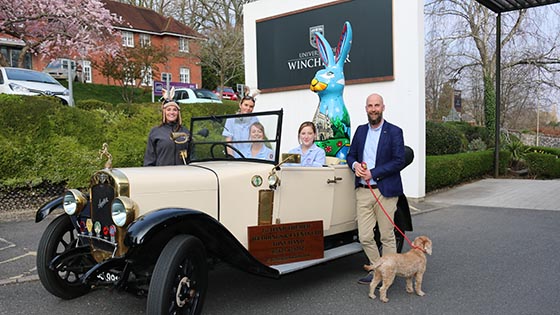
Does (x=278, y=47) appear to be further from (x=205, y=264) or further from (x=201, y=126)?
(x=205, y=264)

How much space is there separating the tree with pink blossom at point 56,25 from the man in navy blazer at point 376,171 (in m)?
11.4

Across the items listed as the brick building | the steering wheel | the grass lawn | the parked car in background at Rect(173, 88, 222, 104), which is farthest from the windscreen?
the brick building

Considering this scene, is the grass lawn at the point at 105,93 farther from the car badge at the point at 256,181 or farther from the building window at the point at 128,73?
the car badge at the point at 256,181

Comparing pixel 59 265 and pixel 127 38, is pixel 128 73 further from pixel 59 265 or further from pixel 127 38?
pixel 59 265

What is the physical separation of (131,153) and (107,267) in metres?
5.95

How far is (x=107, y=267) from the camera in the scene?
3.05 metres

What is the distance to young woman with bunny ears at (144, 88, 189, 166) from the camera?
4.88m

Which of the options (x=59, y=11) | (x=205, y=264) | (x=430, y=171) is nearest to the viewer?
(x=205, y=264)

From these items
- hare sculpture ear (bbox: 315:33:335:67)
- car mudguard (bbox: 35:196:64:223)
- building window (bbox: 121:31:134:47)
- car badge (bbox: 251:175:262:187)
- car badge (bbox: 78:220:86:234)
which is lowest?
car badge (bbox: 78:220:86:234)

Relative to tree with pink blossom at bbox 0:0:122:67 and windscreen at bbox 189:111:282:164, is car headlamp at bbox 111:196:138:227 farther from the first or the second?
tree with pink blossom at bbox 0:0:122:67

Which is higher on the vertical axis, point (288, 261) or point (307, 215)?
point (307, 215)

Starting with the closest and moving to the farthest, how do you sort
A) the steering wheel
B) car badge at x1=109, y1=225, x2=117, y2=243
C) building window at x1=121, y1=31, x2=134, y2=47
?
1. car badge at x1=109, y1=225, x2=117, y2=243
2. the steering wheel
3. building window at x1=121, y1=31, x2=134, y2=47

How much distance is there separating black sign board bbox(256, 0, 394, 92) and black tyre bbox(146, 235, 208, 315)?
701 centimetres

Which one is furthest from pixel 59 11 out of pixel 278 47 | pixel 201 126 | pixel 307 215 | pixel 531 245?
pixel 531 245
